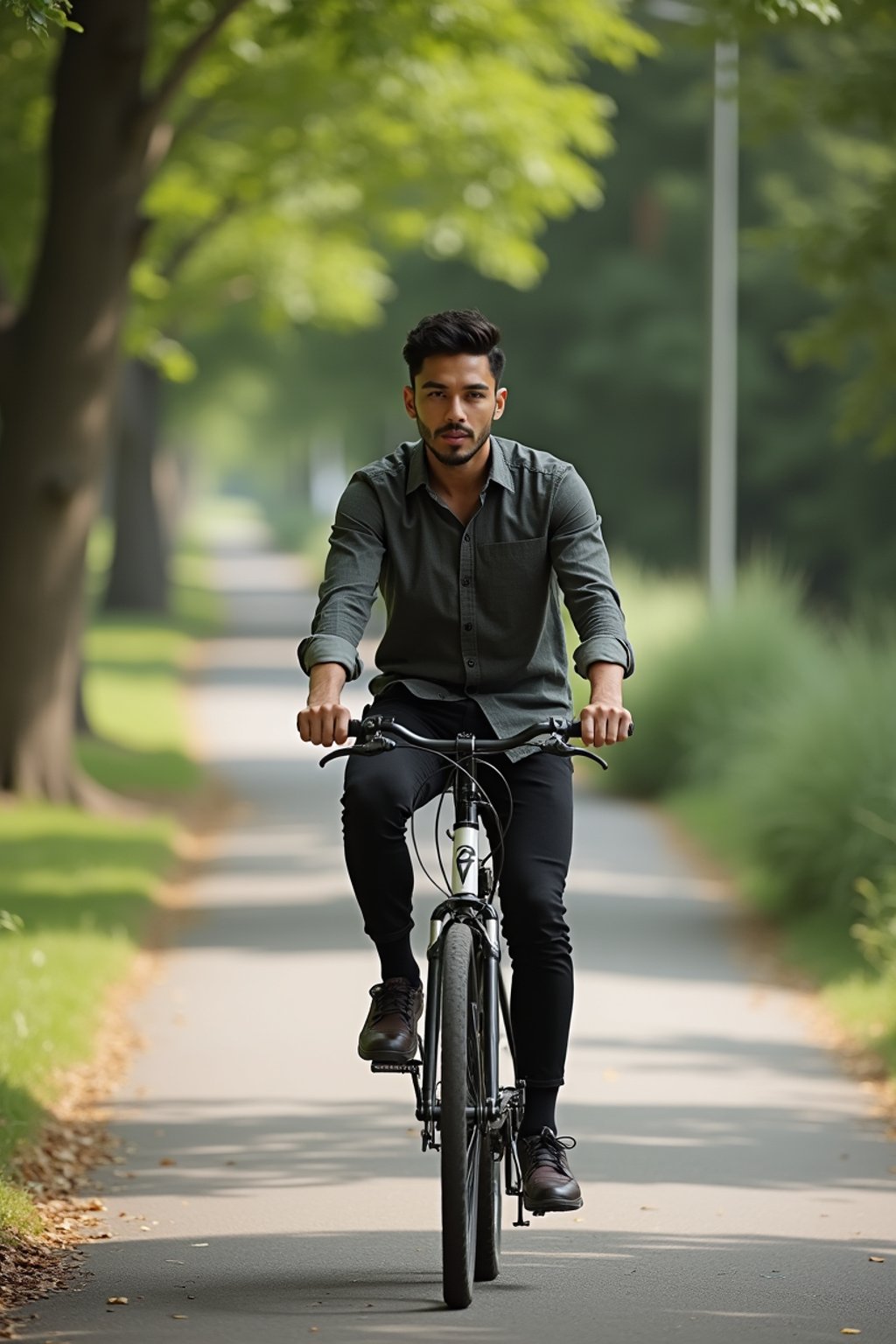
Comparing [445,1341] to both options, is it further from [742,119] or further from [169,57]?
[169,57]

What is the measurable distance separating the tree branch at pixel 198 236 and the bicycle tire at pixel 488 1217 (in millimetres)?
17018

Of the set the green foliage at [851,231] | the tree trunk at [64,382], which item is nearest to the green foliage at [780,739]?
the green foliage at [851,231]

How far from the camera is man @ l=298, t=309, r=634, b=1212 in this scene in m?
5.35

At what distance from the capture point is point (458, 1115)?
16.4ft

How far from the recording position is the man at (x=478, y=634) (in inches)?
211

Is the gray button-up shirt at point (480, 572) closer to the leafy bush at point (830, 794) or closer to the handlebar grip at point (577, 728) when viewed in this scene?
the handlebar grip at point (577, 728)

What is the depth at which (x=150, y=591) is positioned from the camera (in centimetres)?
3925

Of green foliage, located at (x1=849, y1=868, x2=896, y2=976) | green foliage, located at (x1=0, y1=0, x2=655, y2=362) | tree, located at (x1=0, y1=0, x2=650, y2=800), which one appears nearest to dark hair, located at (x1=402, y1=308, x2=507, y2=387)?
green foliage, located at (x1=849, y1=868, x2=896, y2=976)

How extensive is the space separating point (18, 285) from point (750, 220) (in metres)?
20.3

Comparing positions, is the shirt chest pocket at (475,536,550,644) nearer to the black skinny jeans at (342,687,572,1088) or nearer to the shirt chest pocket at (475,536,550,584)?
the shirt chest pocket at (475,536,550,584)

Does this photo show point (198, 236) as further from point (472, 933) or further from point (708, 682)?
point (472, 933)

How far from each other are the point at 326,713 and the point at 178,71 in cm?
1049

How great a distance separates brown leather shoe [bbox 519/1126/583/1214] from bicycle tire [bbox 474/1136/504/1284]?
68 mm

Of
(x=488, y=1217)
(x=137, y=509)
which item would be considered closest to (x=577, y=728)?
(x=488, y=1217)
